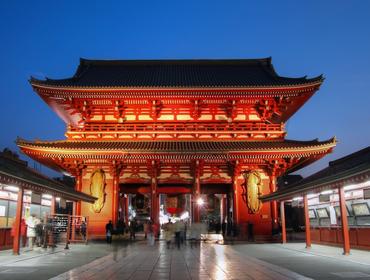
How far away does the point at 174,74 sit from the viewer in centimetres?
3278

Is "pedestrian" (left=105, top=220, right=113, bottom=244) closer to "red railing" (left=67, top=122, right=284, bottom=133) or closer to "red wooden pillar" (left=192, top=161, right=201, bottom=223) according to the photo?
"red wooden pillar" (left=192, top=161, right=201, bottom=223)

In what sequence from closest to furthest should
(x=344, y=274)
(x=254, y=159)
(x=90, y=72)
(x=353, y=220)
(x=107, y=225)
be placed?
(x=344, y=274)
(x=353, y=220)
(x=107, y=225)
(x=254, y=159)
(x=90, y=72)

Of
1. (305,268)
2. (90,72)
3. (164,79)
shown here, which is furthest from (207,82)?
(305,268)

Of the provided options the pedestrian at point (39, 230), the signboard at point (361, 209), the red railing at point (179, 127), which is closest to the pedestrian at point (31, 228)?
the pedestrian at point (39, 230)

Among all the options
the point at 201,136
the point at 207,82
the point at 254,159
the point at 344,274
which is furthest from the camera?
the point at 207,82

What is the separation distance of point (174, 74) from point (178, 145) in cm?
1020

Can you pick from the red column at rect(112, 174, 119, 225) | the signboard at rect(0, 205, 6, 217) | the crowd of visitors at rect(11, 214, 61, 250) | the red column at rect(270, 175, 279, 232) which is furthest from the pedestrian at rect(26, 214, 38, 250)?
the red column at rect(270, 175, 279, 232)

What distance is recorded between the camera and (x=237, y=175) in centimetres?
2545

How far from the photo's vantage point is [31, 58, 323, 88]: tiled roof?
92.4ft

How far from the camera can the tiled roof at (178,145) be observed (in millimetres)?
23406

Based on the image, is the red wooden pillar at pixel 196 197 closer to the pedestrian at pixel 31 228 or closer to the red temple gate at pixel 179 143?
the red temple gate at pixel 179 143

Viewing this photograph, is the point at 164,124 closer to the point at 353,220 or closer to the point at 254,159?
the point at 254,159

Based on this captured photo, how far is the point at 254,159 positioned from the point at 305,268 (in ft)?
44.9

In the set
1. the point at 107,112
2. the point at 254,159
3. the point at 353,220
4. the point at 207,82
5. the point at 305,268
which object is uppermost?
the point at 207,82
